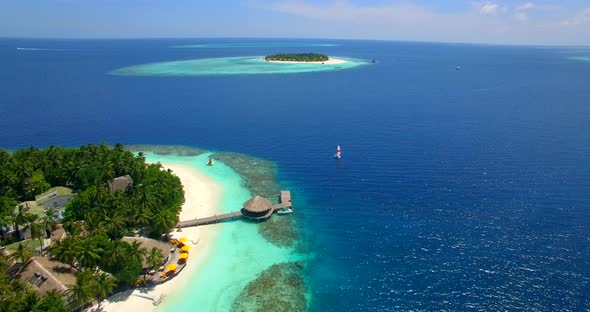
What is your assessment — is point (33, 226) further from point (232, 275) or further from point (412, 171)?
point (412, 171)

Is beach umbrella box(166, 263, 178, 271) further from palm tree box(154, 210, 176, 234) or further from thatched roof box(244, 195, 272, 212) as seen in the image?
thatched roof box(244, 195, 272, 212)

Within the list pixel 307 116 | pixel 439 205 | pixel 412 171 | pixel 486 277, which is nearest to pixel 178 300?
pixel 486 277

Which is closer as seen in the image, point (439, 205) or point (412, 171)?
point (439, 205)

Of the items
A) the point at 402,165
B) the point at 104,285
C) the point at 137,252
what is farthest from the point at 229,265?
the point at 402,165

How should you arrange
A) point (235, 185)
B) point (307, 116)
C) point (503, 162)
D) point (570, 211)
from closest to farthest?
point (570, 211) < point (235, 185) < point (503, 162) < point (307, 116)

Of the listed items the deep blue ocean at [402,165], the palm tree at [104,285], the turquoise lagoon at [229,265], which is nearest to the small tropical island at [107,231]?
the palm tree at [104,285]
